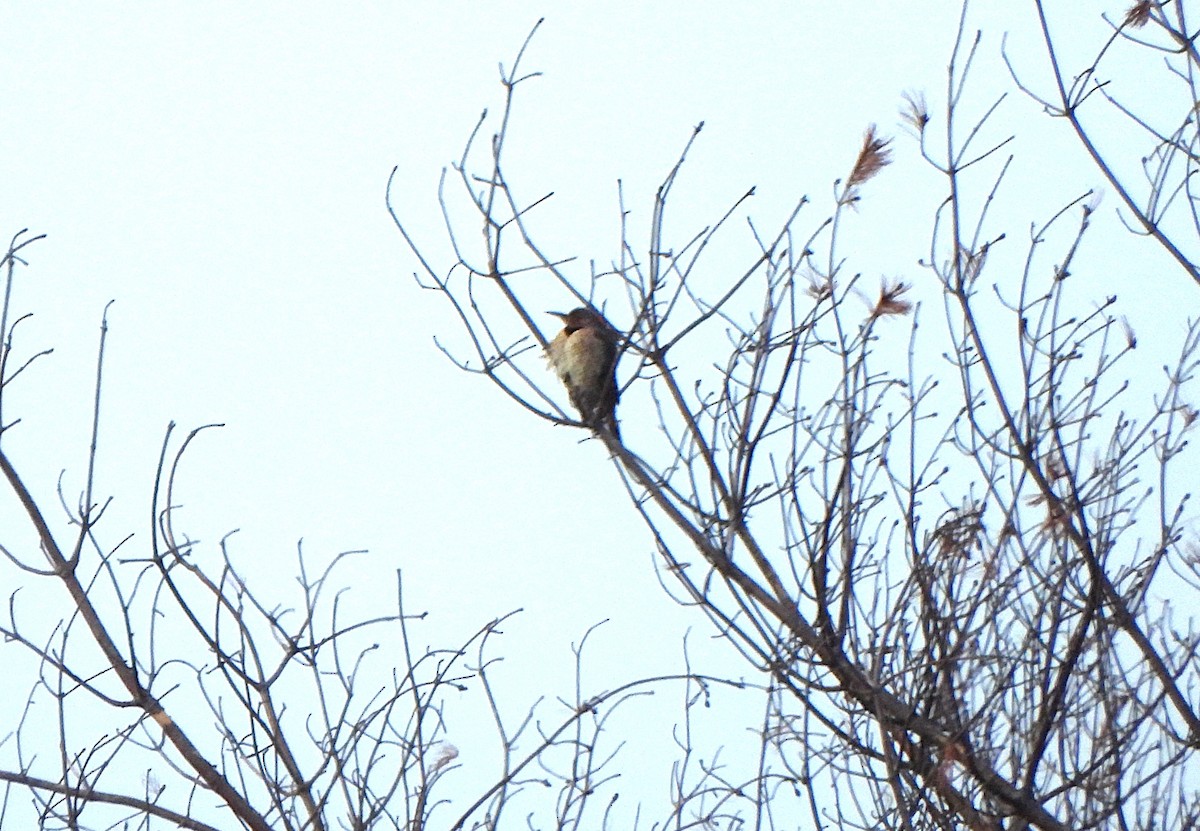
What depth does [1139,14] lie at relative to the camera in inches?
165

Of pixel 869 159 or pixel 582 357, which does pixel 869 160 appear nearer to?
pixel 869 159

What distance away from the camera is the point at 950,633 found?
149 inches

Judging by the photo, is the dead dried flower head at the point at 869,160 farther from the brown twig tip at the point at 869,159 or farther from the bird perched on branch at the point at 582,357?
the bird perched on branch at the point at 582,357

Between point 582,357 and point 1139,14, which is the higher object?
point 582,357

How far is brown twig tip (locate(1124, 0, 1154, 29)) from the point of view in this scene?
417 cm

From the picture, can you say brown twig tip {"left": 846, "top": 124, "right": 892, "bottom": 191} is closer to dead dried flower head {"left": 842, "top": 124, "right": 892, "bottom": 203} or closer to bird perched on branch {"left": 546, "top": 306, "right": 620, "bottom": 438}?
dead dried flower head {"left": 842, "top": 124, "right": 892, "bottom": 203}

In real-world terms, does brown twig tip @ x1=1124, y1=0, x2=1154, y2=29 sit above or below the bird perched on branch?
below

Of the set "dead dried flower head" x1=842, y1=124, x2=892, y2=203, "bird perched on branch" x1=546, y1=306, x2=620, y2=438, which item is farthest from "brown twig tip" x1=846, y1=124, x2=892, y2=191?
"bird perched on branch" x1=546, y1=306, x2=620, y2=438

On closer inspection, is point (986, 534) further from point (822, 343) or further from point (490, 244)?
point (490, 244)

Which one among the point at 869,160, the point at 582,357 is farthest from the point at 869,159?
the point at 582,357

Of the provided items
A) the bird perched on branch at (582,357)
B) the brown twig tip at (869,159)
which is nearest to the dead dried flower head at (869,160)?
the brown twig tip at (869,159)

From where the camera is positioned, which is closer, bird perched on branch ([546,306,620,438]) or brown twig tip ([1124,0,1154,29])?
brown twig tip ([1124,0,1154,29])

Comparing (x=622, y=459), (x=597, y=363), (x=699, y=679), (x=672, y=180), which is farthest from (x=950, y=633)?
(x=597, y=363)

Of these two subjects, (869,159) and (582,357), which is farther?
(582,357)
